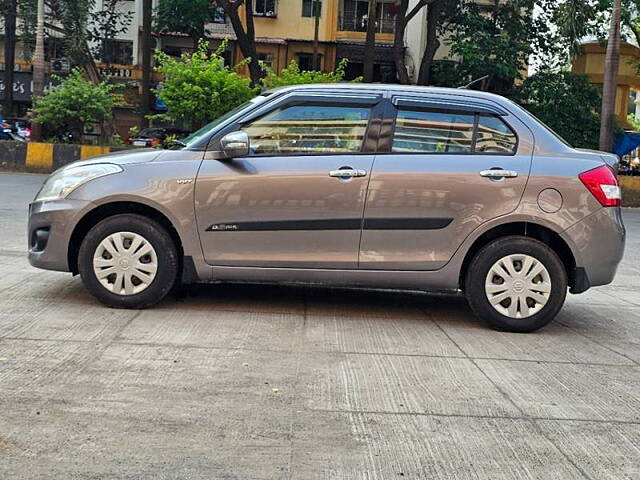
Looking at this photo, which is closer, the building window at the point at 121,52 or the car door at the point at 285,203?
the car door at the point at 285,203

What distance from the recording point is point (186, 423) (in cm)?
375

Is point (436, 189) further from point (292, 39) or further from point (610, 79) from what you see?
point (292, 39)

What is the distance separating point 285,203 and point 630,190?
18.2 meters

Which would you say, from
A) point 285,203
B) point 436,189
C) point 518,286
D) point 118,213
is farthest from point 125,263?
point 518,286

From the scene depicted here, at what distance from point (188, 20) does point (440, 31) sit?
12.0 meters

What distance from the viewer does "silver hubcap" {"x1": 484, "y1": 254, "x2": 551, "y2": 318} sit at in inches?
231

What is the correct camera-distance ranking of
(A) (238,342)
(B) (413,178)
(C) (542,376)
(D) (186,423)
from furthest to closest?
(B) (413,178) → (A) (238,342) → (C) (542,376) → (D) (186,423)

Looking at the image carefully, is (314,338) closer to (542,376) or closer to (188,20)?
(542,376)

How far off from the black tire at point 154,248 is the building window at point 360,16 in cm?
3697

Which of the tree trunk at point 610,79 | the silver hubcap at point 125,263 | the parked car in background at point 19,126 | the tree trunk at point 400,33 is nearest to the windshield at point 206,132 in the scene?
the silver hubcap at point 125,263

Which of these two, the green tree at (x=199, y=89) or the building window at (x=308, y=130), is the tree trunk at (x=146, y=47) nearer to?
the green tree at (x=199, y=89)

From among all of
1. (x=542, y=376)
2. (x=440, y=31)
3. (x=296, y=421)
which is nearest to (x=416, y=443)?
(x=296, y=421)

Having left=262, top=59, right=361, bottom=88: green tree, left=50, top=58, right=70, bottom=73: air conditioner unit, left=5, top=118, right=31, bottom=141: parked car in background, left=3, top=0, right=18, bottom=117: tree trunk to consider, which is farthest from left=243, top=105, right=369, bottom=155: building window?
left=50, top=58, right=70, bottom=73: air conditioner unit

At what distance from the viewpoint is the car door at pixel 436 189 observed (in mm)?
5848
